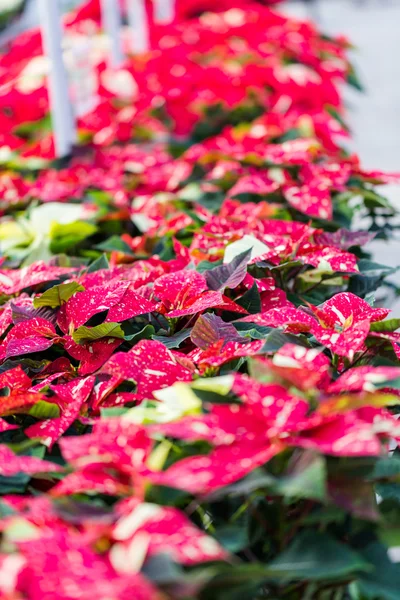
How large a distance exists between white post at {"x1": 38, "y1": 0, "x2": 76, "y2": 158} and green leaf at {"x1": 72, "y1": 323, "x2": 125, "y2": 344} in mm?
1418

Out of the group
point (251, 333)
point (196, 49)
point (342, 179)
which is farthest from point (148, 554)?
point (196, 49)

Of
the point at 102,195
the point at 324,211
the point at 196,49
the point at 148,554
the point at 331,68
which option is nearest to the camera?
the point at 148,554

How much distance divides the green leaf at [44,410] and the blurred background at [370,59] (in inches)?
45.2

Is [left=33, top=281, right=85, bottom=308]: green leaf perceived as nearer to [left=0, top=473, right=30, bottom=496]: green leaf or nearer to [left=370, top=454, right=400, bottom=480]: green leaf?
[left=0, top=473, right=30, bottom=496]: green leaf

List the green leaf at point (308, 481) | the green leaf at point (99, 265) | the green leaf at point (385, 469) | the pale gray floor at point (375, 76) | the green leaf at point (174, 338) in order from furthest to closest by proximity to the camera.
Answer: the pale gray floor at point (375, 76)
the green leaf at point (99, 265)
the green leaf at point (174, 338)
the green leaf at point (385, 469)
the green leaf at point (308, 481)

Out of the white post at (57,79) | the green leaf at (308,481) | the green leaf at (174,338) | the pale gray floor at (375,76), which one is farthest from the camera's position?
the pale gray floor at (375,76)

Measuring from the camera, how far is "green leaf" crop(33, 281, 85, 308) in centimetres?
102

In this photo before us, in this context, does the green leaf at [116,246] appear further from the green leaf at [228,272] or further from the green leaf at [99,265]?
the green leaf at [228,272]

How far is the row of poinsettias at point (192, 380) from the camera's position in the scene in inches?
21.9

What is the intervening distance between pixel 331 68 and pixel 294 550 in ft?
8.38

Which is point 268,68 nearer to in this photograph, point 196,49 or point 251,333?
point 196,49

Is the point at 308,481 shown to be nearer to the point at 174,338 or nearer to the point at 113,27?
the point at 174,338

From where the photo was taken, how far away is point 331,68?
2.92 metres

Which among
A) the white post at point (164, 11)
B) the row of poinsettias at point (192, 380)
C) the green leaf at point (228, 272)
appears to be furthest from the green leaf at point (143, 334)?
the white post at point (164, 11)
